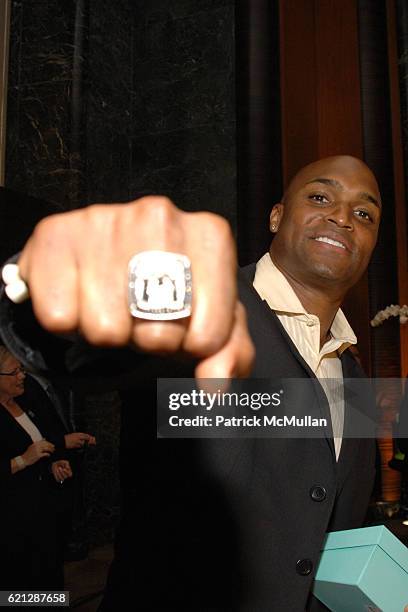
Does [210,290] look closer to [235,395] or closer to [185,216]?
[185,216]

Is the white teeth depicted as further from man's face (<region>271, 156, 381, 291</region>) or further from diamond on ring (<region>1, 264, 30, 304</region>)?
diamond on ring (<region>1, 264, 30, 304</region>)

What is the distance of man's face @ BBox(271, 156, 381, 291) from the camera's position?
4.63ft

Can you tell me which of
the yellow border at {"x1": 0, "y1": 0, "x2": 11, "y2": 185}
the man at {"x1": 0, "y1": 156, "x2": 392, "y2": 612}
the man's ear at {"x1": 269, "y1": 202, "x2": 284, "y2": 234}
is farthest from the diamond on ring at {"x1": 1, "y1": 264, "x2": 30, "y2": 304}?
the yellow border at {"x1": 0, "y1": 0, "x2": 11, "y2": 185}

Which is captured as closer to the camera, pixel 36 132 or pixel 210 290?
pixel 210 290

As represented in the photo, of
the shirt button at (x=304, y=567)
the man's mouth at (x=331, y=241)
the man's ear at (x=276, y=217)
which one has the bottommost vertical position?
the shirt button at (x=304, y=567)

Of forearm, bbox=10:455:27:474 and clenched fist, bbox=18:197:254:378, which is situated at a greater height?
clenched fist, bbox=18:197:254:378

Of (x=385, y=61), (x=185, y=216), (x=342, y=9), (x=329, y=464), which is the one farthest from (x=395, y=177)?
(x=185, y=216)

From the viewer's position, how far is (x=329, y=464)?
44.0 inches

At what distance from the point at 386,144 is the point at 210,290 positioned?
284 cm

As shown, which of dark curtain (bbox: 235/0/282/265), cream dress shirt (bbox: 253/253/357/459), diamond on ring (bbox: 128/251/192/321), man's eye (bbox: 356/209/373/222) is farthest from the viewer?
dark curtain (bbox: 235/0/282/265)

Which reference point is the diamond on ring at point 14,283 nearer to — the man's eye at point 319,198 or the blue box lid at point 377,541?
the blue box lid at point 377,541

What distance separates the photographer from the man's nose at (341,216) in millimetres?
1441

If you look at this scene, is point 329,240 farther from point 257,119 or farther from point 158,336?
point 257,119

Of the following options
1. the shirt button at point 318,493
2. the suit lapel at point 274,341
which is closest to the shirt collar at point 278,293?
the suit lapel at point 274,341
